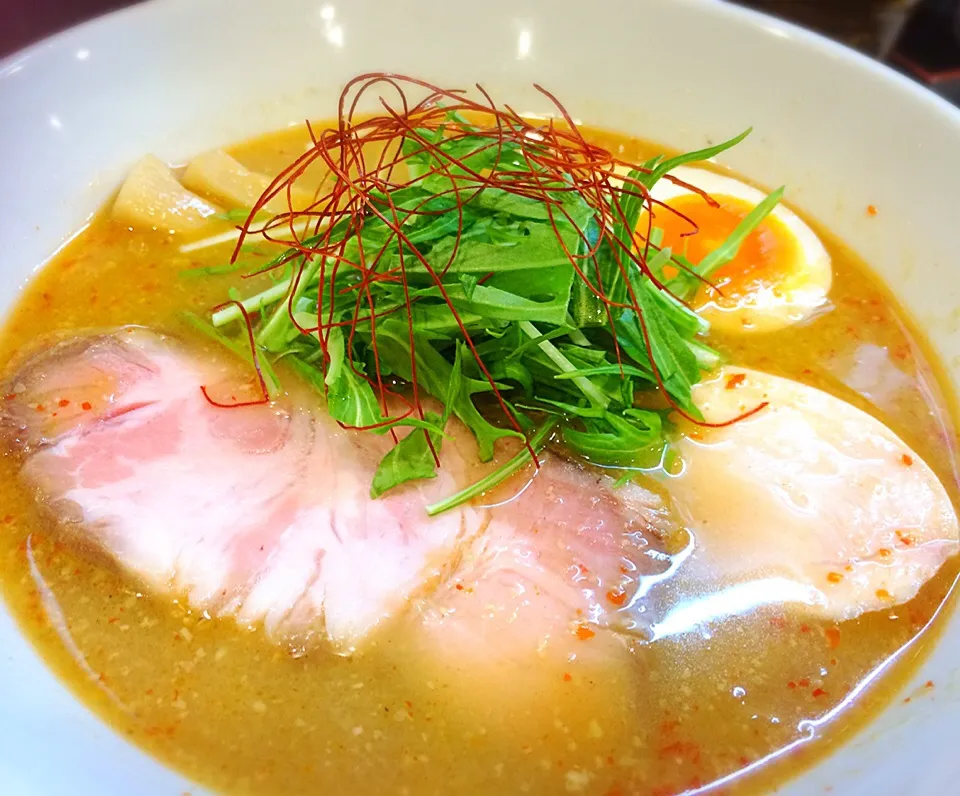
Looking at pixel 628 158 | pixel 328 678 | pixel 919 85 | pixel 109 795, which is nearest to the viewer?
pixel 109 795

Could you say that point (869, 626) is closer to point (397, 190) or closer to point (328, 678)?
point (328, 678)

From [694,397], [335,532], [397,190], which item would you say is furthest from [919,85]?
[335,532]

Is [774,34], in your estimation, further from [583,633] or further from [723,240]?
[583,633]

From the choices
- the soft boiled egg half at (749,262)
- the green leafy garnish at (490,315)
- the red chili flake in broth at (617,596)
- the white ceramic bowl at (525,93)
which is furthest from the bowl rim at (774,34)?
the red chili flake in broth at (617,596)

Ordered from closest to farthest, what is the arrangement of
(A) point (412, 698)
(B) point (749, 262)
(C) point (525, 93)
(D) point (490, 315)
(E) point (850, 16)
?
(A) point (412, 698)
(D) point (490, 315)
(B) point (749, 262)
(C) point (525, 93)
(E) point (850, 16)

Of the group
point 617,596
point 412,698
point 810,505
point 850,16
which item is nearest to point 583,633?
point 617,596

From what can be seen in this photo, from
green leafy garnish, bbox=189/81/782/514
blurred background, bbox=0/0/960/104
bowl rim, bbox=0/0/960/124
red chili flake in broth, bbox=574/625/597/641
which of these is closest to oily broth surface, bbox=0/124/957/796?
red chili flake in broth, bbox=574/625/597/641

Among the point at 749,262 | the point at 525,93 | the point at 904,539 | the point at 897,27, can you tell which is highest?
the point at 897,27
